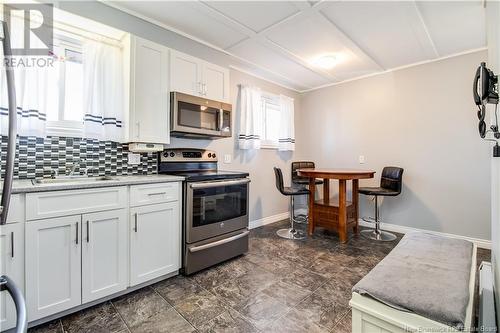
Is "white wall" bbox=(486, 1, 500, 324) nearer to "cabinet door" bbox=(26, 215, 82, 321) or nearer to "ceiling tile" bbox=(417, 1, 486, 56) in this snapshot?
"ceiling tile" bbox=(417, 1, 486, 56)

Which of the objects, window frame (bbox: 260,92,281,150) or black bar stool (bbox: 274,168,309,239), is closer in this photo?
black bar stool (bbox: 274,168,309,239)

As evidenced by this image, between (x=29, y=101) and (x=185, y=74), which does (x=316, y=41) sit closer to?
(x=185, y=74)

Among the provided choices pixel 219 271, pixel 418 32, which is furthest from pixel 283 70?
pixel 219 271

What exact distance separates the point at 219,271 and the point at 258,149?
2.09m

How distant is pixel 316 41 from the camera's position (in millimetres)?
2850

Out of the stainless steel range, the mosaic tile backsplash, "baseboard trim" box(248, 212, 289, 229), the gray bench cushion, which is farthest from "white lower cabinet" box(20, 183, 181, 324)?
"baseboard trim" box(248, 212, 289, 229)

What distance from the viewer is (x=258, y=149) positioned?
3.95 metres

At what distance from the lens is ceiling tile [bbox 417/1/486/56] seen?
2205 mm

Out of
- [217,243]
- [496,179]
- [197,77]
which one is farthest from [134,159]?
[496,179]

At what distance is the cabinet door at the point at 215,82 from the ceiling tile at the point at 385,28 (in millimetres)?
1273

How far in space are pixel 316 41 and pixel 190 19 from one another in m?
1.46

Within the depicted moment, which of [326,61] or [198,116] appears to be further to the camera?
[326,61]

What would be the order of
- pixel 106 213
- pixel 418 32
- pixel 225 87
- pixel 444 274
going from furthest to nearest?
pixel 225 87, pixel 418 32, pixel 106 213, pixel 444 274

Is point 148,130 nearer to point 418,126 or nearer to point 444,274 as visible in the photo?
point 444,274
